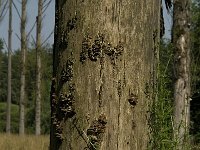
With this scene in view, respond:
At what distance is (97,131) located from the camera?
169 centimetres

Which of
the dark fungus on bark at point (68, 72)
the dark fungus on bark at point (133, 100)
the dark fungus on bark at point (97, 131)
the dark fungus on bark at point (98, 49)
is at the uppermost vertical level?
the dark fungus on bark at point (98, 49)

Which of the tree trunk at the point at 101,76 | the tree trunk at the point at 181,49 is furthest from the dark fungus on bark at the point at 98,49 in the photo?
the tree trunk at the point at 181,49

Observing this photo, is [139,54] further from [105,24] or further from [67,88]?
[67,88]

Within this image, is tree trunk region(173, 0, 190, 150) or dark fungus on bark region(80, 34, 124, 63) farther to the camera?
tree trunk region(173, 0, 190, 150)

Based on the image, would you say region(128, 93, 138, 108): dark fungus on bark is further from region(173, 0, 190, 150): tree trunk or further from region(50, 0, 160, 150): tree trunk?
region(173, 0, 190, 150): tree trunk

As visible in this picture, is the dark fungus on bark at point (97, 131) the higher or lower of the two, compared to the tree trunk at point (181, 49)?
lower

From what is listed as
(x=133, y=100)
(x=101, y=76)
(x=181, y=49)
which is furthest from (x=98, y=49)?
(x=181, y=49)

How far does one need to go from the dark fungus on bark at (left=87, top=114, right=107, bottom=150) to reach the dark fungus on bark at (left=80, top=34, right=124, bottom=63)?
22 cm

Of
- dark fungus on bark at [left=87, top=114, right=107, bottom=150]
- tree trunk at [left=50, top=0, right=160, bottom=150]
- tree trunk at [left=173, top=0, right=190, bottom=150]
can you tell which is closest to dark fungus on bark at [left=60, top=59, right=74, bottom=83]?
tree trunk at [left=50, top=0, right=160, bottom=150]

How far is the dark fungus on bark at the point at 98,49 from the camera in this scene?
171 cm

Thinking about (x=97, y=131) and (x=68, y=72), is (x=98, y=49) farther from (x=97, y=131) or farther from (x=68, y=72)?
(x=97, y=131)

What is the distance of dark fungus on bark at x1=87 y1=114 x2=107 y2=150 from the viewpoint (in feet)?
5.52

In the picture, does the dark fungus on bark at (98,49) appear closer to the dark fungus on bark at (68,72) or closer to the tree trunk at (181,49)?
the dark fungus on bark at (68,72)

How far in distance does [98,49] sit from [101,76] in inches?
3.9
